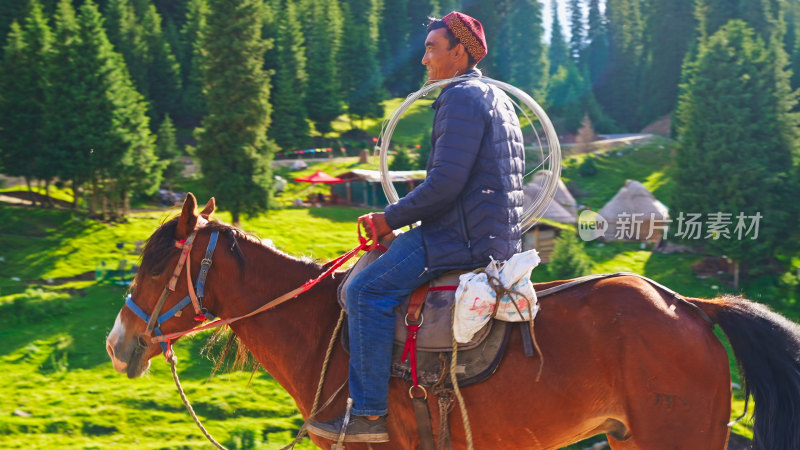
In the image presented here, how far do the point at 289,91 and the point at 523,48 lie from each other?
38562 millimetres

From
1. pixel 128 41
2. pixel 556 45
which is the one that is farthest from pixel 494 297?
pixel 556 45

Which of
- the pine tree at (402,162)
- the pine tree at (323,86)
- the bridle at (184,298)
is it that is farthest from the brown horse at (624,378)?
the pine tree at (323,86)

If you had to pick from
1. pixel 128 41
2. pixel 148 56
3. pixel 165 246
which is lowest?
pixel 165 246

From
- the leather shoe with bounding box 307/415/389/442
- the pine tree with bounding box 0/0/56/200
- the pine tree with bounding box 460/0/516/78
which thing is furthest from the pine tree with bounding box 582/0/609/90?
the leather shoe with bounding box 307/415/389/442

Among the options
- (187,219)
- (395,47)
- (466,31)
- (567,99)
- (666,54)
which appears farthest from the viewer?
(395,47)

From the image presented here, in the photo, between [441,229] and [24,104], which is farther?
[24,104]

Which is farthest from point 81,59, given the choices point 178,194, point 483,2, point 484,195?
point 483,2

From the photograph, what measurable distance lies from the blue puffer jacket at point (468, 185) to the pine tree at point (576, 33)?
88.4 metres

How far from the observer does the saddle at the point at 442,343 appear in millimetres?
4000

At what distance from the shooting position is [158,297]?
4.47 m

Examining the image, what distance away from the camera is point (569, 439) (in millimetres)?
4125

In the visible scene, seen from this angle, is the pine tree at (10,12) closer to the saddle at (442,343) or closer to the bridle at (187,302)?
the bridle at (187,302)

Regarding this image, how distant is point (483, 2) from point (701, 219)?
4526cm

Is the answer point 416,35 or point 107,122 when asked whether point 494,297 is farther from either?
point 416,35
